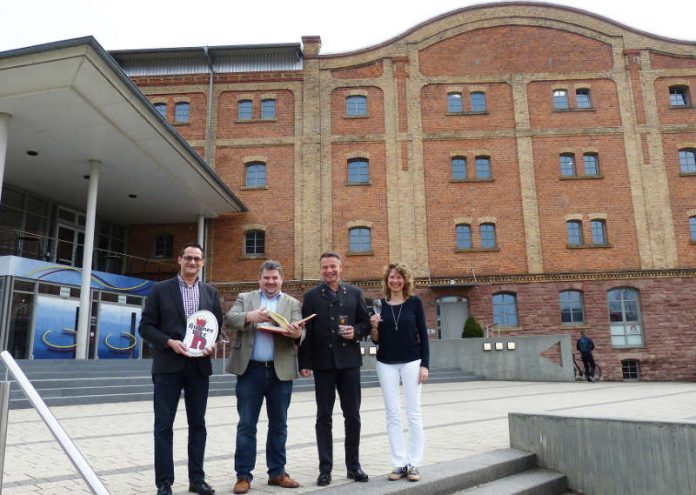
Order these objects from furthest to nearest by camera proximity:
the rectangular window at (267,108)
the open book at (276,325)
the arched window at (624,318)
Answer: the rectangular window at (267,108) < the arched window at (624,318) < the open book at (276,325)

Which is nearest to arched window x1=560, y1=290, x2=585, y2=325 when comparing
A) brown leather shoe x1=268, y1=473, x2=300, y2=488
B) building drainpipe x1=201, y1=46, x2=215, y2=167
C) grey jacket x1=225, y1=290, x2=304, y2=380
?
building drainpipe x1=201, y1=46, x2=215, y2=167

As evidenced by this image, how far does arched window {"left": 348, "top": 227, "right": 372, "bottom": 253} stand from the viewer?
70.7ft

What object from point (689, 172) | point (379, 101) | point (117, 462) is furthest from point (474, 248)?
point (117, 462)

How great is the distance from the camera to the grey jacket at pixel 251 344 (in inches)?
163

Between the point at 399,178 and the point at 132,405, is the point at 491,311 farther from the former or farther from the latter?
the point at 132,405

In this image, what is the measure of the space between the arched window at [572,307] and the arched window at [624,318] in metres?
1.05

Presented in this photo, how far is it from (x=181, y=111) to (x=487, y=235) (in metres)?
13.9

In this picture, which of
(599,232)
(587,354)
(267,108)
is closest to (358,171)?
(267,108)

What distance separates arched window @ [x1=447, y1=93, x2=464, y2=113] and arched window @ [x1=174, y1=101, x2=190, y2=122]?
1117 centimetres

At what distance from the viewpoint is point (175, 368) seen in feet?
12.5

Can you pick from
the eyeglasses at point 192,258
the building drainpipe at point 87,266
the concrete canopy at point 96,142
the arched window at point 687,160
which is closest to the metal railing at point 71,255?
the concrete canopy at point 96,142

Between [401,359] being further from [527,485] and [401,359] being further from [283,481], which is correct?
[527,485]

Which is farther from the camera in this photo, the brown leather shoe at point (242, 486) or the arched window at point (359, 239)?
the arched window at point (359, 239)

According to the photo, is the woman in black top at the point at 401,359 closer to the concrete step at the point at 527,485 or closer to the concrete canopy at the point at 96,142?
the concrete step at the point at 527,485
